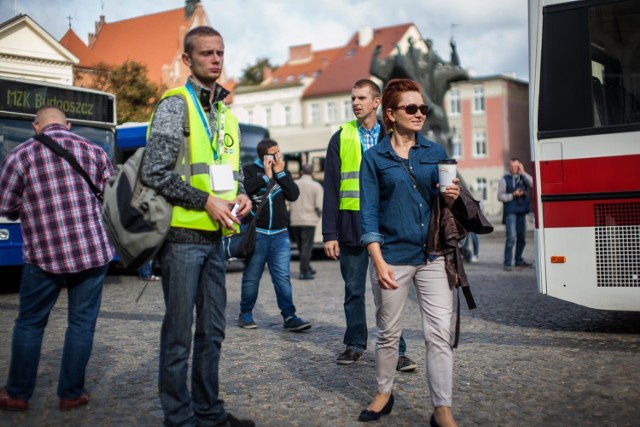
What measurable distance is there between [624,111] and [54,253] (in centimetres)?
519

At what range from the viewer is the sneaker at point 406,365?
5945mm

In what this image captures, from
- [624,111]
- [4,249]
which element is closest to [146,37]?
[4,249]

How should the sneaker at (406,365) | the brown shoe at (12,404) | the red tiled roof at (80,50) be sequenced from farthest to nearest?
the red tiled roof at (80,50) < the sneaker at (406,365) < the brown shoe at (12,404)

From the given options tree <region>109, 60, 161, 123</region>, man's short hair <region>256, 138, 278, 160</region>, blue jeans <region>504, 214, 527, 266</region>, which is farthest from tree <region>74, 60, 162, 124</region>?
man's short hair <region>256, 138, 278, 160</region>

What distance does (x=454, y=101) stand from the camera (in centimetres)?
6912

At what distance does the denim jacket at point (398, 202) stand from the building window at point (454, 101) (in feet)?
216

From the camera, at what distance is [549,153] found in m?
7.57

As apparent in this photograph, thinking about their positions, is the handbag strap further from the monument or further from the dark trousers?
the monument

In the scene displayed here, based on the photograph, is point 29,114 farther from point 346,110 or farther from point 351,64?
point 351,64

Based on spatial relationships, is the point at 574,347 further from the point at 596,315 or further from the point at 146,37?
the point at 146,37

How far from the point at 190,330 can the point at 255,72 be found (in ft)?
263

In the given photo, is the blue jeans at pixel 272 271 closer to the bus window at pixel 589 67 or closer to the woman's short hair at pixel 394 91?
the bus window at pixel 589 67

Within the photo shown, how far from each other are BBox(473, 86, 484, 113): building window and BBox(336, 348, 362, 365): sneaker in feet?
208

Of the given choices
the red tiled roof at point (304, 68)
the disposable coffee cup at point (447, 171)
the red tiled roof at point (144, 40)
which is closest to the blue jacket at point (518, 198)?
the red tiled roof at point (144, 40)
